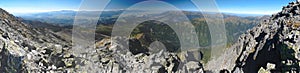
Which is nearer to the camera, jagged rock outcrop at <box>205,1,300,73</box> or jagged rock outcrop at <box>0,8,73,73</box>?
jagged rock outcrop at <box>0,8,73,73</box>

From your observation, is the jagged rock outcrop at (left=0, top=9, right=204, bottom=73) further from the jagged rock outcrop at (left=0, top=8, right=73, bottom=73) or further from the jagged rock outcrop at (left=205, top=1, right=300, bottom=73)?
the jagged rock outcrop at (left=205, top=1, right=300, bottom=73)

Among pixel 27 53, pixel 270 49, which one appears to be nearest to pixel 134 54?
pixel 27 53

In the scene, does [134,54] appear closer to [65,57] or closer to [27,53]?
[65,57]

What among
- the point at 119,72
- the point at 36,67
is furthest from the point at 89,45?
the point at 36,67

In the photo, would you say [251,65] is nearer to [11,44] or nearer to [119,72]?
[119,72]

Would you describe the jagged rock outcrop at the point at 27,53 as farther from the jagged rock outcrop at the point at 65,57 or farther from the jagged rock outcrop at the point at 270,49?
the jagged rock outcrop at the point at 270,49

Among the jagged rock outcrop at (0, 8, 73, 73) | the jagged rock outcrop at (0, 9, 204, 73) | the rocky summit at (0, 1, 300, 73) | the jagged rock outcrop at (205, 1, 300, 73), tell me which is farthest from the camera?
the jagged rock outcrop at (205, 1, 300, 73)

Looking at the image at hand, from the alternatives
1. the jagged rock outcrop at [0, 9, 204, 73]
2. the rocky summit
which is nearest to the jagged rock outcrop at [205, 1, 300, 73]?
the rocky summit
